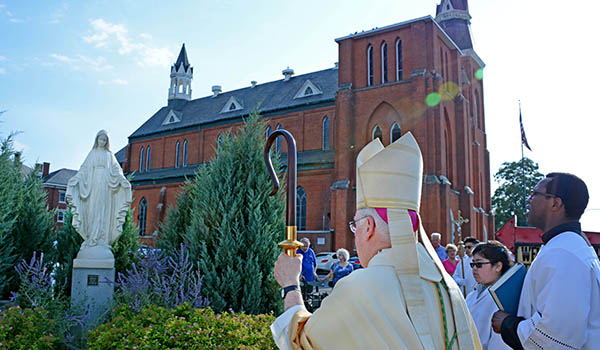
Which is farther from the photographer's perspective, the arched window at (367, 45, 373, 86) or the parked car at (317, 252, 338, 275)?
the arched window at (367, 45, 373, 86)

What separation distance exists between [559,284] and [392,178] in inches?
56.5

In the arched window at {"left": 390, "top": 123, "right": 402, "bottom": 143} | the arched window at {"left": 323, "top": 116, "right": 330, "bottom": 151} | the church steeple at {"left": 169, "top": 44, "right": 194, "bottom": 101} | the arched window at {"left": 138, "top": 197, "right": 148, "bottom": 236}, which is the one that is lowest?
the arched window at {"left": 138, "top": 197, "right": 148, "bottom": 236}

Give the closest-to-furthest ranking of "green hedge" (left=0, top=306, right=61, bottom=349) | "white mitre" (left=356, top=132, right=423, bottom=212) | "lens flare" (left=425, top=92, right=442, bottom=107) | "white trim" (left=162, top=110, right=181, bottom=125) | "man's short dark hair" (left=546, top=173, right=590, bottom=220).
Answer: "white mitre" (left=356, top=132, right=423, bottom=212) → "man's short dark hair" (left=546, top=173, right=590, bottom=220) → "green hedge" (left=0, top=306, right=61, bottom=349) → "lens flare" (left=425, top=92, right=442, bottom=107) → "white trim" (left=162, top=110, right=181, bottom=125)

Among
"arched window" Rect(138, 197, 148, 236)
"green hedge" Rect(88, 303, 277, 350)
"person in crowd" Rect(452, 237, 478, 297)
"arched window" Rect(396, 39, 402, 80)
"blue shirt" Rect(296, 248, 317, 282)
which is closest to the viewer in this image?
"green hedge" Rect(88, 303, 277, 350)

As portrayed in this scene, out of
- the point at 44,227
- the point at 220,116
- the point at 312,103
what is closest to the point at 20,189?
the point at 44,227

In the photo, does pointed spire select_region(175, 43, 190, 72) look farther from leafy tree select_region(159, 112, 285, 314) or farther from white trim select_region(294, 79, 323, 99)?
leafy tree select_region(159, 112, 285, 314)

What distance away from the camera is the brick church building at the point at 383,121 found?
28156mm

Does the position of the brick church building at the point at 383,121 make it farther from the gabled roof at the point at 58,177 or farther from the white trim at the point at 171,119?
the gabled roof at the point at 58,177

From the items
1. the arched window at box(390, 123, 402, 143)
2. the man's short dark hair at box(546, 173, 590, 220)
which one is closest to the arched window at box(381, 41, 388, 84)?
the arched window at box(390, 123, 402, 143)

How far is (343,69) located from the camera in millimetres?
31219

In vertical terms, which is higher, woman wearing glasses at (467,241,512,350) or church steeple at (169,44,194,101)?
church steeple at (169,44,194,101)

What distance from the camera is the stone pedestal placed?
24.1 feet

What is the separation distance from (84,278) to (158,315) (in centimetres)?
330

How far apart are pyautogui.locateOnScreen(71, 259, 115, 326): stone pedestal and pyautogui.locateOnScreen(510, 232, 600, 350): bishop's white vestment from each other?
6.31m
